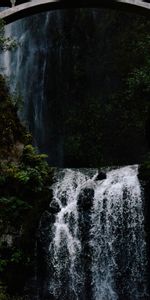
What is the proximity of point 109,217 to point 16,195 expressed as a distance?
2.58 metres

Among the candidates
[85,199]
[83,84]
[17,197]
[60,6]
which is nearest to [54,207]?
[85,199]

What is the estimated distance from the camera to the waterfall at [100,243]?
11.5 metres

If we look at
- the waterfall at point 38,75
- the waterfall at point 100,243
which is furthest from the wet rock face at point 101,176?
the waterfall at point 38,75

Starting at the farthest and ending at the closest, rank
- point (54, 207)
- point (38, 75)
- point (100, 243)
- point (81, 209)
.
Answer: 1. point (38, 75)
2. point (54, 207)
3. point (81, 209)
4. point (100, 243)

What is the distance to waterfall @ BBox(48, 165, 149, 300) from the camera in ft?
37.8

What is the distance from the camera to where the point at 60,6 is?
15844 mm

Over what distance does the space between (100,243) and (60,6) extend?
829 cm

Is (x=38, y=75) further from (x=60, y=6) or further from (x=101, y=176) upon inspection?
(x=101, y=176)

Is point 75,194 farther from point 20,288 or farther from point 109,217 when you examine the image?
point 20,288

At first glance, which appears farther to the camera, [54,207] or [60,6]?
[60,6]

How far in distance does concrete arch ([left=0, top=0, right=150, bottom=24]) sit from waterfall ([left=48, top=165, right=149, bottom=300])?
5742mm

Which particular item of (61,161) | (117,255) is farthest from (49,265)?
(61,161)

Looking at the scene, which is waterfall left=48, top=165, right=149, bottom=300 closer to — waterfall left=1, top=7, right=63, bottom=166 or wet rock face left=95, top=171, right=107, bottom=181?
wet rock face left=95, top=171, right=107, bottom=181

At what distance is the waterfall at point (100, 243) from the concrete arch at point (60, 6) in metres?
5.74
